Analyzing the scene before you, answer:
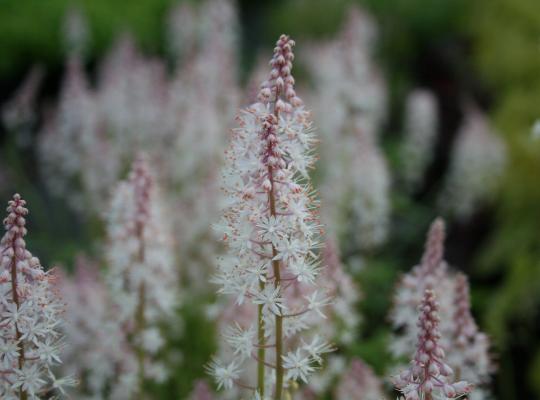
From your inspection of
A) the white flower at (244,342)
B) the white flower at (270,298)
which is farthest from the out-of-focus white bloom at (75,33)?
the white flower at (270,298)

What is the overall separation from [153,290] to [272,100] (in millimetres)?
1966

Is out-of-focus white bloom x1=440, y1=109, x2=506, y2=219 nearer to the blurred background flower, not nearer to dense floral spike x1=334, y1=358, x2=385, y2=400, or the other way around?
the blurred background flower

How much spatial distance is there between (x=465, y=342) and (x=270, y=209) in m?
1.42

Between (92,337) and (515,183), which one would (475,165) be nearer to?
(515,183)

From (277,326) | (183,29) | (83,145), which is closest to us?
(277,326)

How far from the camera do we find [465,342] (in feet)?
12.1

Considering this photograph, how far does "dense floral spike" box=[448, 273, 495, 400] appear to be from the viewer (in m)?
3.57

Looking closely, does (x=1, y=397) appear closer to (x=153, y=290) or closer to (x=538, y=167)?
(x=153, y=290)

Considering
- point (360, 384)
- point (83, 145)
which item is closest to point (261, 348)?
point (360, 384)

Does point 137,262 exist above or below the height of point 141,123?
below

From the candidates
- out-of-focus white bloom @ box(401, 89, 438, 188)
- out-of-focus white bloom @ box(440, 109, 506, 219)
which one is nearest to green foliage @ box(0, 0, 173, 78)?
out-of-focus white bloom @ box(401, 89, 438, 188)

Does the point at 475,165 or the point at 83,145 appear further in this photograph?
the point at 475,165

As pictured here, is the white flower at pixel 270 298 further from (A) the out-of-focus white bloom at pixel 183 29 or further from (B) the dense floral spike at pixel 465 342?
(A) the out-of-focus white bloom at pixel 183 29

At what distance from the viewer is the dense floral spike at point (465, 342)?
3.57 m
